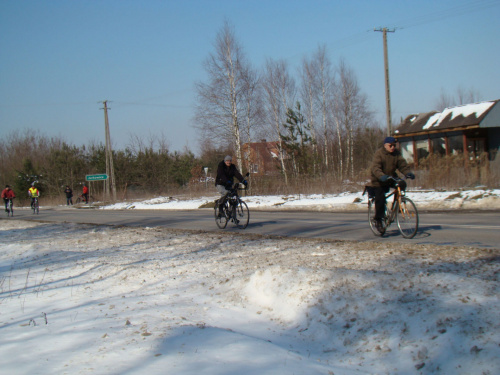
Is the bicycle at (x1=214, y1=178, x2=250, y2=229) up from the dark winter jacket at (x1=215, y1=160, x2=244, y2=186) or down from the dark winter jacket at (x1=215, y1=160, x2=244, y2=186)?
down

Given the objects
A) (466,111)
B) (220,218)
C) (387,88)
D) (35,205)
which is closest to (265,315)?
(220,218)

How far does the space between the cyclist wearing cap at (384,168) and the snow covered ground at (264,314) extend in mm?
1431

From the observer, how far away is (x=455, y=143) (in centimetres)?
2880

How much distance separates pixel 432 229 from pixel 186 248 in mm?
4943

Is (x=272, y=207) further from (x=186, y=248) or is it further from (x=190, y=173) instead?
(x=190, y=173)

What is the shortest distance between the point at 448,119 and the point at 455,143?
1.68 meters

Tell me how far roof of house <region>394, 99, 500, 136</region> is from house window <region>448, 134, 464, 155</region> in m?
0.90

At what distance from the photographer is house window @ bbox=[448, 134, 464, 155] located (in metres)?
28.4

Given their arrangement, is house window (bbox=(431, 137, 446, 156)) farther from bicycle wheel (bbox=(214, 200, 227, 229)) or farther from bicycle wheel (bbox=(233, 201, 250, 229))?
bicycle wheel (bbox=(214, 200, 227, 229))

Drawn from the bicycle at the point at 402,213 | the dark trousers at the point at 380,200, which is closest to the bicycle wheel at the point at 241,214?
the dark trousers at the point at 380,200

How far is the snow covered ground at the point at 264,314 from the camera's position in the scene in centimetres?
319

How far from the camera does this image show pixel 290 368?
3.05 m

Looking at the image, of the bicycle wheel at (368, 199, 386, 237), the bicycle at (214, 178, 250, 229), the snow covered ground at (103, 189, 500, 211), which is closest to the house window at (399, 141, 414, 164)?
the snow covered ground at (103, 189, 500, 211)

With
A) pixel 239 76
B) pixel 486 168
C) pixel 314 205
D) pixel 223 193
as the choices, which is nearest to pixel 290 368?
pixel 223 193
